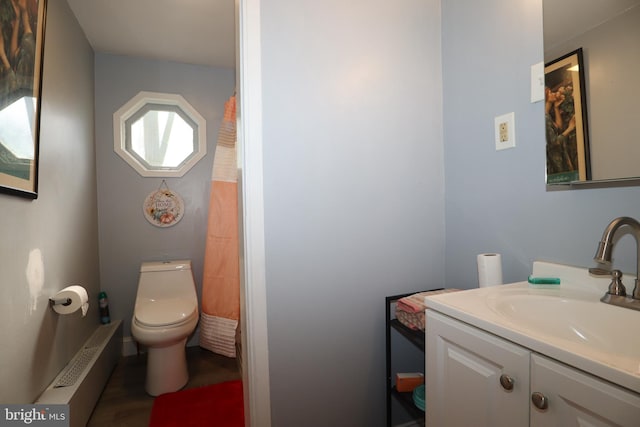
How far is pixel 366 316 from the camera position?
1329 mm

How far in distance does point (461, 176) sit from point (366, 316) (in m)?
0.79

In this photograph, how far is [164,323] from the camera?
1.89m

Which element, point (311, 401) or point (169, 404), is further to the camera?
point (169, 404)

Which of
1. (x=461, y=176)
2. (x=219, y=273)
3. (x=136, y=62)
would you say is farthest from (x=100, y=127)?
(x=461, y=176)

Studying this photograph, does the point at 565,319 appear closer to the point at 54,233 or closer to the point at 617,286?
the point at 617,286

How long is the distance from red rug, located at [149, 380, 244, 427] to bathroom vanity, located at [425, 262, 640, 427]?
1.36 m

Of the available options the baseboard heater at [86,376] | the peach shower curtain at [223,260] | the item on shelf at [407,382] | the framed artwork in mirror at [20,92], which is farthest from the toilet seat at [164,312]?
the item on shelf at [407,382]

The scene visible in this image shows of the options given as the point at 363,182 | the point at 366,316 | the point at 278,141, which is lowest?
the point at 366,316

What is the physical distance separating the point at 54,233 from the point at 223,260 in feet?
3.31

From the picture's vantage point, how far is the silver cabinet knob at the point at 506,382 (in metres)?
0.62

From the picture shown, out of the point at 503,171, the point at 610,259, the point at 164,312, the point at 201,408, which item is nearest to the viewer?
the point at 610,259

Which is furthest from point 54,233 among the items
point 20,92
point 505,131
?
point 505,131

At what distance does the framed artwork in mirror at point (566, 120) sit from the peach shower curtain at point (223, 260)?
187 centimetres

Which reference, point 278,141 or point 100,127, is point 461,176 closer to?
point 278,141
